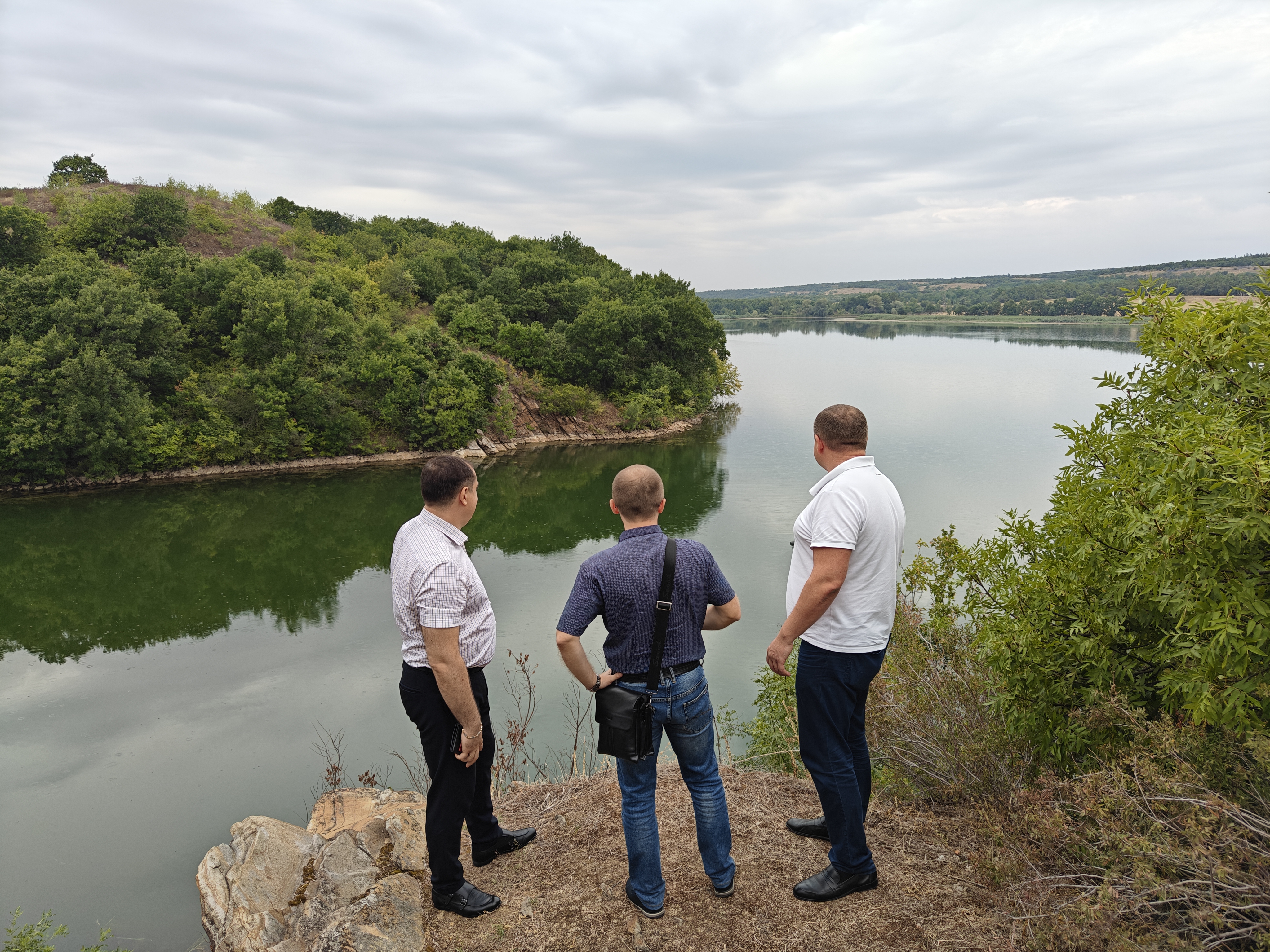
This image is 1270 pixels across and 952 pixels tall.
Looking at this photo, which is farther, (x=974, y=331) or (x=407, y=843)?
Result: (x=974, y=331)

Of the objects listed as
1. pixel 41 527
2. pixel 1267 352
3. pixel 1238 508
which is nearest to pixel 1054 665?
pixel 1238 508

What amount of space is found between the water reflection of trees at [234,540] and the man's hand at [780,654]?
12.0 m

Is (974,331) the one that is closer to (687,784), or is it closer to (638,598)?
(687,784)

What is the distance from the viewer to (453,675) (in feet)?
8.66

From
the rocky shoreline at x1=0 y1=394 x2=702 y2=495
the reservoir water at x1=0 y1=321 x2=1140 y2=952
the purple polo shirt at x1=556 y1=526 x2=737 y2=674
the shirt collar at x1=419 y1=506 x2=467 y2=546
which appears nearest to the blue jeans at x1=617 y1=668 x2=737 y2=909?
the purple polo shirt at x1=556 y1=526 x2=737 y2=674

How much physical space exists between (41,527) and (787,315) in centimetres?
13543

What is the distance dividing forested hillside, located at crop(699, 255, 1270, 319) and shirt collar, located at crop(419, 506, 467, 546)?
52.7m

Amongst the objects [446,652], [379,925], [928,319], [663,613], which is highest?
[928,319]

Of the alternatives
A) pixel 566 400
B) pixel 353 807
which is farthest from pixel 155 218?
pixel 353 807

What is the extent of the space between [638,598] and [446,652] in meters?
0.77

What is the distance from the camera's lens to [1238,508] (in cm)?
220

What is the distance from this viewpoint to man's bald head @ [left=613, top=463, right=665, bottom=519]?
2525 mm

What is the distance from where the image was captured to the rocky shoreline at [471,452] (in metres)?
21.0

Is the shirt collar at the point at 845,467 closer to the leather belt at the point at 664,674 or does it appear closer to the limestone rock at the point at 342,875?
the leather belt at the point at 664,674
